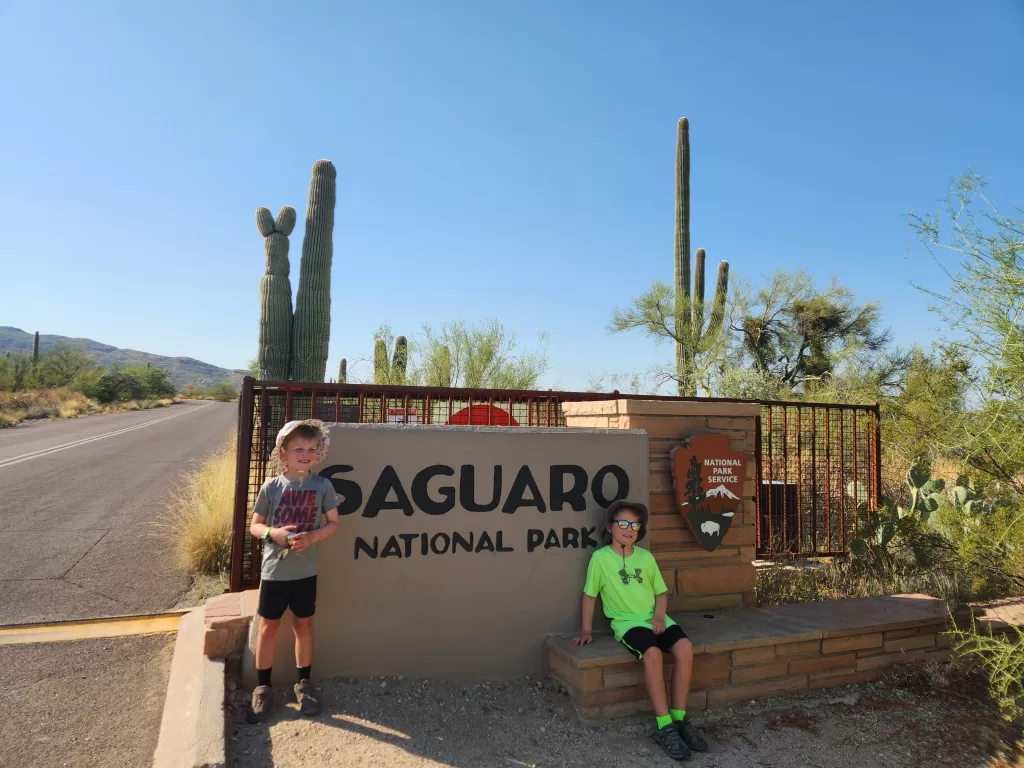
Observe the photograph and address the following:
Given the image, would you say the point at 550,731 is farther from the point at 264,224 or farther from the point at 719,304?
the point at 719,304

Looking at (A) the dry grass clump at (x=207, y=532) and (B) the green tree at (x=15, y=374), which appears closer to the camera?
(A) the dry grass clump at (x=207, y=532)

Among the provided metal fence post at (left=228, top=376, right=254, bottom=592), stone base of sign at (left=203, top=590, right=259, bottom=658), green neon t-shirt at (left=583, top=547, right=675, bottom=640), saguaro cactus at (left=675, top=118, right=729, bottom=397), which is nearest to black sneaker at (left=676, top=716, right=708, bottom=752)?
green neon t-shirt at (left=583, top=547, right=675, bottom=640)

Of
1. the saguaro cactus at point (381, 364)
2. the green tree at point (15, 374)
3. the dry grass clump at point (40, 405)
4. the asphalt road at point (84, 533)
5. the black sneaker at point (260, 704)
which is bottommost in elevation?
the black sneaker at point (260, 704)

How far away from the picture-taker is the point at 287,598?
11.2ft

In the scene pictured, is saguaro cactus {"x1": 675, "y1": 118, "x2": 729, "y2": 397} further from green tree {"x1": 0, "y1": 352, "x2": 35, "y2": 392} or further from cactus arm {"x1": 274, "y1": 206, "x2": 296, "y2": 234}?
green tree {"x1": 0, "y1": 352, "x2": 35, "y2": 392}

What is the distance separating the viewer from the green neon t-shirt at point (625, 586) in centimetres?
372

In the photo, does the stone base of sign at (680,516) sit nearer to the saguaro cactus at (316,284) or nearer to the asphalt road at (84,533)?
the asphalt road at (84,533)

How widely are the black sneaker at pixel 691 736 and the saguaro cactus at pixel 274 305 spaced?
10887 mm

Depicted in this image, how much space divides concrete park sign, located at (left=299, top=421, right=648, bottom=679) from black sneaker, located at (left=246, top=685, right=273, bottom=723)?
1.07 ft

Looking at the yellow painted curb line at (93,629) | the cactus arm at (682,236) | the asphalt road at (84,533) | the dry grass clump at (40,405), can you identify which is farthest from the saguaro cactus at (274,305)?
the dry grass clump at (40,405)

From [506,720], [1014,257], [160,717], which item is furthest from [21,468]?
[1014,257]

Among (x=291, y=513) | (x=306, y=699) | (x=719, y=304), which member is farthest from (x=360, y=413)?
(x=719, y=304)

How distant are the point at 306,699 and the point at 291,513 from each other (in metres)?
0.97

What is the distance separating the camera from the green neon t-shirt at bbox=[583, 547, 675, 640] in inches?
147
